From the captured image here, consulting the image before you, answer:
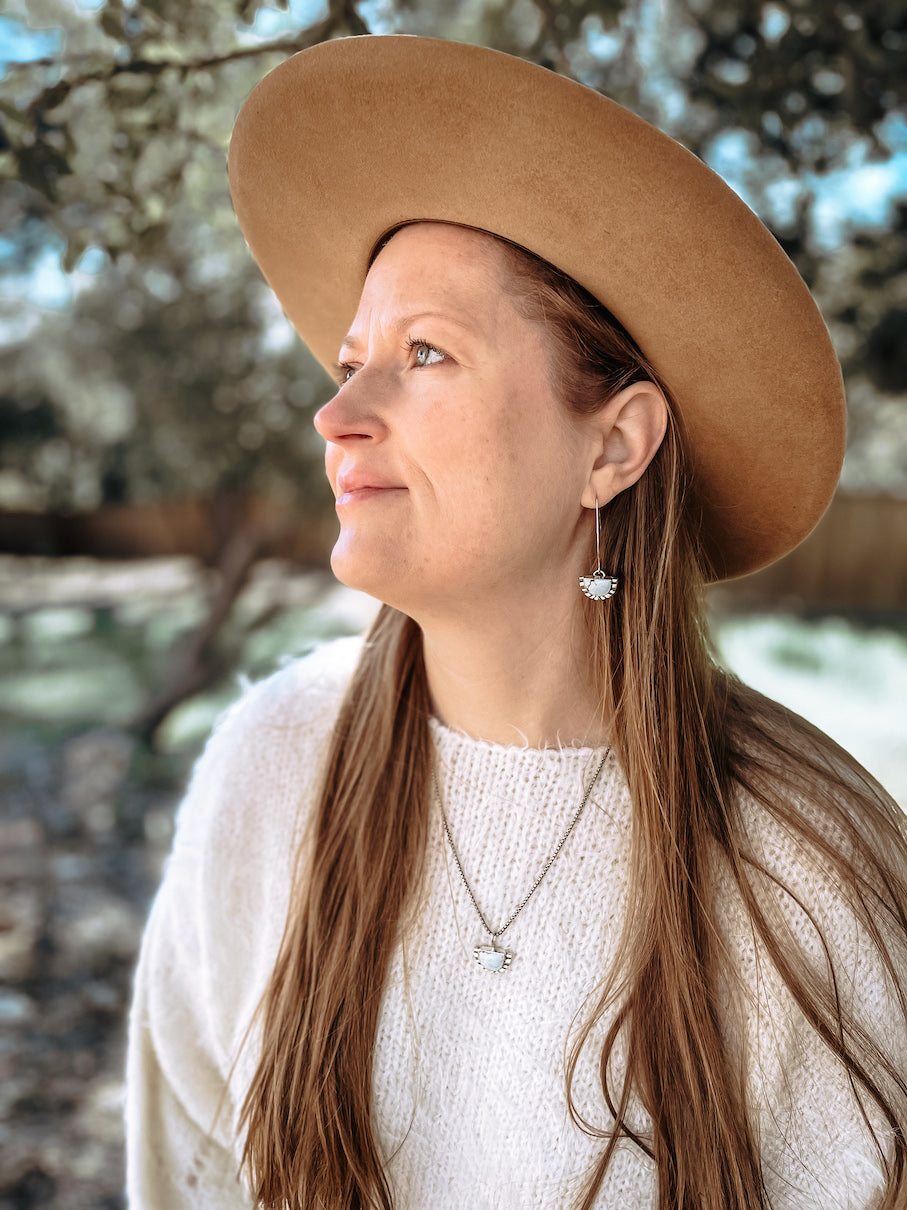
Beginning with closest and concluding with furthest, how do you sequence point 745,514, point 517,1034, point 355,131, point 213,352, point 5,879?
point 355,131, point 517,1034, point 745,514, point 5,879, point 213,352

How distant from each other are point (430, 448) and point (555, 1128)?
120 centimetres

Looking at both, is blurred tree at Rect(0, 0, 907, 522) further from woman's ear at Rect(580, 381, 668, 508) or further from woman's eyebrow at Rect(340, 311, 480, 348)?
woman's ear at Rect(580, 381, 668, 508)

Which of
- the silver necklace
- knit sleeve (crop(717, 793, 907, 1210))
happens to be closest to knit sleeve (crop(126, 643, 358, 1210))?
the silver necklace

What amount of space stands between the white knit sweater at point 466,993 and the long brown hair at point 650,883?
0.14 feet

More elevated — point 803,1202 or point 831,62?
point 831,62

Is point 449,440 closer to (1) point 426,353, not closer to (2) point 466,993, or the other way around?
(1) point 426,353

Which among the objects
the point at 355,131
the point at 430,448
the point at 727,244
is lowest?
the point at 430,448

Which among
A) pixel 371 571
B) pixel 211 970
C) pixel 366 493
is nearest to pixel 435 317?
pixel 366 493

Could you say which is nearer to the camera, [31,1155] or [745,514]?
[745,514]

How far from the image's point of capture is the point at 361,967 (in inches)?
69.6

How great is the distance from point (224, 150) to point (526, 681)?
158cm

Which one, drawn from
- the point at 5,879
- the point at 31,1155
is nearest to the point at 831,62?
the point at 31,1155

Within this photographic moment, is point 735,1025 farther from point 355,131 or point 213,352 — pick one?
point 213,352

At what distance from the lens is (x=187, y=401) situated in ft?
20.2
